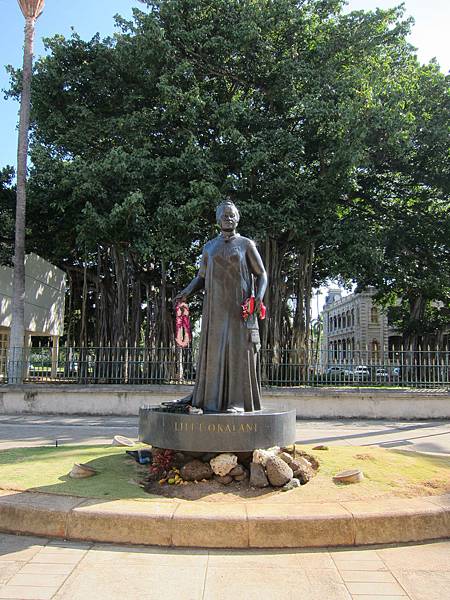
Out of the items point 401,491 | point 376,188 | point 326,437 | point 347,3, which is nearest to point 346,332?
point 376,188

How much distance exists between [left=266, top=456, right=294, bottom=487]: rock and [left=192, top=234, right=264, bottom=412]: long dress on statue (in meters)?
0.85

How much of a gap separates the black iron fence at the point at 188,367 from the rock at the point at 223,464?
8633 millimetres

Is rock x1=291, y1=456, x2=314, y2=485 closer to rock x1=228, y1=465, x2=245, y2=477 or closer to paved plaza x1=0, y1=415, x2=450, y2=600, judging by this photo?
rock x1=228, y1=465, x2=245, y2=477

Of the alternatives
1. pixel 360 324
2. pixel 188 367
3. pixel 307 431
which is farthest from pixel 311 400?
pixel 360 324

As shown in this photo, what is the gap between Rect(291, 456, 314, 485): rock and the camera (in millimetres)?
5201

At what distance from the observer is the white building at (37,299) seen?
20.1 metres

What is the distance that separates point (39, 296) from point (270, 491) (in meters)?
18.5

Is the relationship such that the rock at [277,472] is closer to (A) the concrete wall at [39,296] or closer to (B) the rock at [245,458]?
(B) the rock at [245,458]

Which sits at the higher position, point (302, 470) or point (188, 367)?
point (188, 367)

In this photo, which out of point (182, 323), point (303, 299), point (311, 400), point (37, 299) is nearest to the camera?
point (182, 323)

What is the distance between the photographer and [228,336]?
588cm

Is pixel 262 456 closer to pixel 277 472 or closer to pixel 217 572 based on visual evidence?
pixel 277 472

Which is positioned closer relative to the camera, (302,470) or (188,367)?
(302,470)

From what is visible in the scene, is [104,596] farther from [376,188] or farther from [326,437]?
[376,188]
